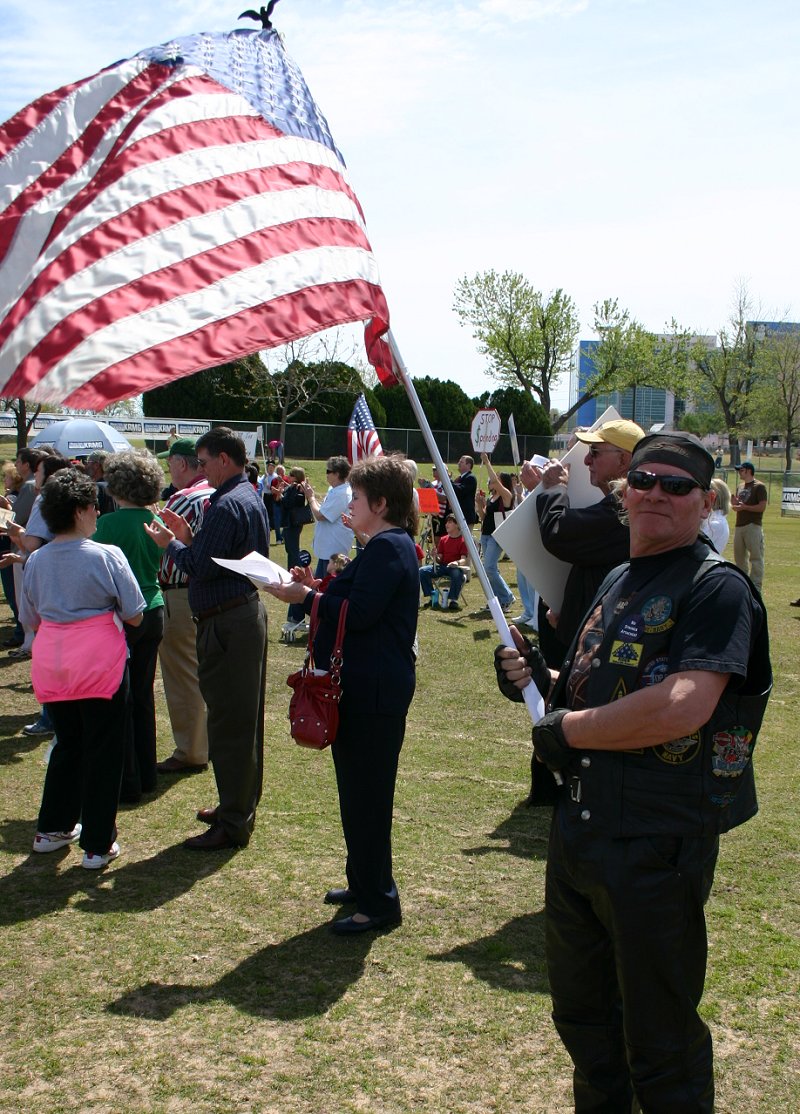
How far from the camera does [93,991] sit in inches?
157

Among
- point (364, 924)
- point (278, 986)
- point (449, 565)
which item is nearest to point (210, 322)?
point (278, 986)

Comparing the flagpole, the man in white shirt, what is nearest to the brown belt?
the flagpole

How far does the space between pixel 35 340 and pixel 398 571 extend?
1.74m

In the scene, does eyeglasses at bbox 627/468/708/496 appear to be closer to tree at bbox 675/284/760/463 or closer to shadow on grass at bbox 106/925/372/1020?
shadow on grass at bbox 106/925/372/1020

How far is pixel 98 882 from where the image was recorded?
501 centimetres

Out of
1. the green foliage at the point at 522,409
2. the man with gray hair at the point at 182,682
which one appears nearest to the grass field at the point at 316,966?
the man with gray hair at the point at 182,682

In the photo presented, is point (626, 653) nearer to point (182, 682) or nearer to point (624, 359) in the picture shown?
point (182, 682)

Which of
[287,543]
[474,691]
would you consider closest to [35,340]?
[474,691]

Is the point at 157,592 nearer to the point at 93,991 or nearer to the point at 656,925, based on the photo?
the point at 93,991

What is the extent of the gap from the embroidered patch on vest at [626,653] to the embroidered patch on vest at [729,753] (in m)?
0.27

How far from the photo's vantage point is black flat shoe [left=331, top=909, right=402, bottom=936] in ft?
14.6

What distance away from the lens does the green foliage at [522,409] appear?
171ft

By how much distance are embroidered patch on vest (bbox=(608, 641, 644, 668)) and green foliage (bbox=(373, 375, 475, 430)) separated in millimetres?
45774

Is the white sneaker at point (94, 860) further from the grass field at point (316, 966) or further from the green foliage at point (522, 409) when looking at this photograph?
the green foliage at point (522, 409)
